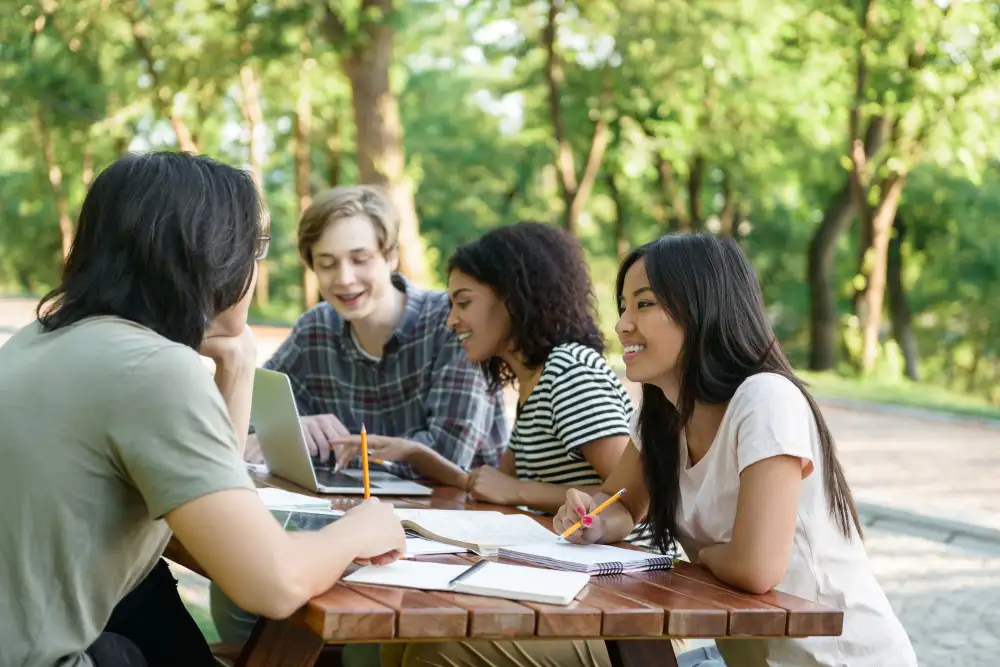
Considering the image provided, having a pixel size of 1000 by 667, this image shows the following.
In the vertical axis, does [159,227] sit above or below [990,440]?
above

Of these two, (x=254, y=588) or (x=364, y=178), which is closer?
(x=254, y=588)

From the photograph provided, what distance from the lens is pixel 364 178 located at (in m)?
13.5

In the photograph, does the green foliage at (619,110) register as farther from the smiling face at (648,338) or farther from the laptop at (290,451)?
the smiling face at (648,338)

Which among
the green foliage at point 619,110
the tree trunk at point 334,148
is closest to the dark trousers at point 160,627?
the green foliage at point 619,110

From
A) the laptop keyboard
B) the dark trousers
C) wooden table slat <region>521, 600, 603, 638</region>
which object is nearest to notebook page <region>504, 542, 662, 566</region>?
wooden table slat <region>521, 600, 603, 638</region>

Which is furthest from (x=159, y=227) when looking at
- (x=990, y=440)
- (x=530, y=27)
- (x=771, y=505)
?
(x=530, y=27)

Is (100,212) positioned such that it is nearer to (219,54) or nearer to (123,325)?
(123,325)

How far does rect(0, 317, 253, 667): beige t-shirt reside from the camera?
6.23 ft

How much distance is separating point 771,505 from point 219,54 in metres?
13.8

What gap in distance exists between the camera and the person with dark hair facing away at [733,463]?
A: 7.86 ft

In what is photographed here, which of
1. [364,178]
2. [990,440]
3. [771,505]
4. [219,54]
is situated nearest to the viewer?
[771,505]

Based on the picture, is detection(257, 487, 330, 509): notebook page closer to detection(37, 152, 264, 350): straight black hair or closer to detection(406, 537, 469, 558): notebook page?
detection(406, 537, 469, 558): notebook page

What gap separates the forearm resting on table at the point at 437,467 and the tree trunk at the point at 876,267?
1493 cm

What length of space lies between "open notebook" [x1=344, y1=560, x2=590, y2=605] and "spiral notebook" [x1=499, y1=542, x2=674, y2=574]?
75 mm
